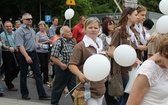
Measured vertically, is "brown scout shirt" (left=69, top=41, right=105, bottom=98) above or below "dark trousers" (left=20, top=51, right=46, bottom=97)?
above

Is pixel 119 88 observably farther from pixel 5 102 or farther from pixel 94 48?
pixel 5 102

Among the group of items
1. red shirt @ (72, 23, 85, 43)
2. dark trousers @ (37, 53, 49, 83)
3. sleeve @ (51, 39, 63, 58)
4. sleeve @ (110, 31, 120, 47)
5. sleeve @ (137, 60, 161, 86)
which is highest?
sleeve @ (137, 60, 161, 86)

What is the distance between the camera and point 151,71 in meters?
2.62

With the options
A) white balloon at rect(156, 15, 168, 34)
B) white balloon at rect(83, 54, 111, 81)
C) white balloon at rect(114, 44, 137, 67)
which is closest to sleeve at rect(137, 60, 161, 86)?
white balloon at rect(83, 54, 111, 81)

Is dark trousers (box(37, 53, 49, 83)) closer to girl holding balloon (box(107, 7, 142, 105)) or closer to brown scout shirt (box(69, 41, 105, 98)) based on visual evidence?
girl holding balloon (box(107, 7, 142, 105))

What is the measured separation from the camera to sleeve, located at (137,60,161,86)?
8.55ft

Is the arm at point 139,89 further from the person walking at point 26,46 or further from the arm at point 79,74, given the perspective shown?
the person walking at point 26,46

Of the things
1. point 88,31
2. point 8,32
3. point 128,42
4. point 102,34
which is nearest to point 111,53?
point 128,42

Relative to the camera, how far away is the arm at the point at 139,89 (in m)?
2.60

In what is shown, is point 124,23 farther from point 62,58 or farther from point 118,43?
point 62,58

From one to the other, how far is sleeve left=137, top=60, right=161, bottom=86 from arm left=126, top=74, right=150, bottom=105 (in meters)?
0.03

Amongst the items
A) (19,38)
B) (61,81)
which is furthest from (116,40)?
(19,38)

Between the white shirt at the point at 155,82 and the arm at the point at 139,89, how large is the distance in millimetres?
37

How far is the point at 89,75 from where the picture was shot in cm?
386
